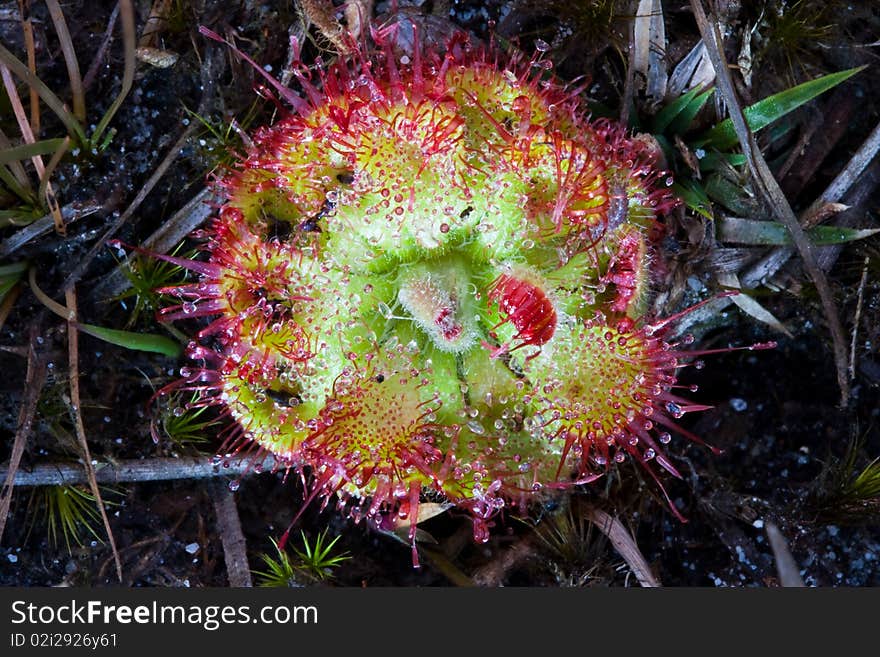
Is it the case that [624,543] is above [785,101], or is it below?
below

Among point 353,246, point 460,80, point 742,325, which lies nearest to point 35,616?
point 353,246

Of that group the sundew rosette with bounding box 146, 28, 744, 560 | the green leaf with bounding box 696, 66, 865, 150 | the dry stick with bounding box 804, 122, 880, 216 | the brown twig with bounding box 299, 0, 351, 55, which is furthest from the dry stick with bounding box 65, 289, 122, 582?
the dry stick with bounding box 804, 122, 880, 216

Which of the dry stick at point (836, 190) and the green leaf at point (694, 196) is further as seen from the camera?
the dry stick at point (836, 190)

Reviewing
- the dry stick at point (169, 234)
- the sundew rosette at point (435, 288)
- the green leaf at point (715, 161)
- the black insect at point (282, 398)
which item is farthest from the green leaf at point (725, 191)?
the dry stick at point (169, 234)

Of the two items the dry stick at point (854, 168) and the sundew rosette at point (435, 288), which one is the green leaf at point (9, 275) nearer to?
the sundew rosette at point (435, 288)

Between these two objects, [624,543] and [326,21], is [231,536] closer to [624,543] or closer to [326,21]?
[624,543]

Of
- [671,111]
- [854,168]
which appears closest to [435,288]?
[671,111]

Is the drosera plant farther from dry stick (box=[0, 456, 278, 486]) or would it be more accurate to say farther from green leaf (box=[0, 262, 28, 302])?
green leaf (box=[0, 262, 28, 302])

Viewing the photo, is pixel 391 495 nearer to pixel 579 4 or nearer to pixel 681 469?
pixel 681 469
